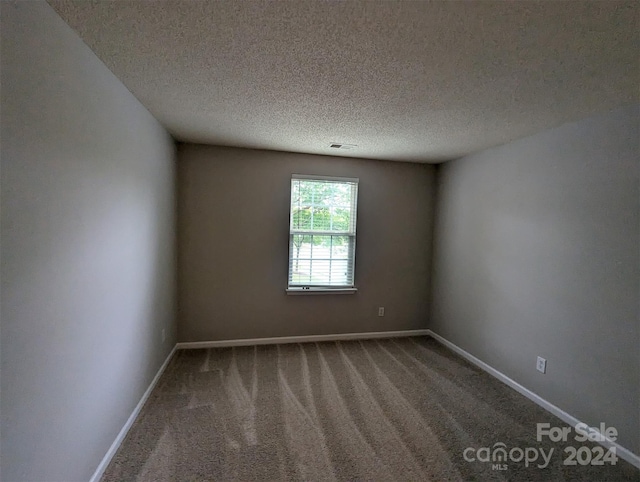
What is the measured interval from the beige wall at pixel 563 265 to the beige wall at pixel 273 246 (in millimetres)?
709

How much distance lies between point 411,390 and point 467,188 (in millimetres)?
2280

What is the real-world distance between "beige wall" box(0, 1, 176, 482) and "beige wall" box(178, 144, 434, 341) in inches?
43.7

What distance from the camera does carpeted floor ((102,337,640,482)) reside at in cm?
163

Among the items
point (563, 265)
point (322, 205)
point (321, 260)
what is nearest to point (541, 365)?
point (563, 265)

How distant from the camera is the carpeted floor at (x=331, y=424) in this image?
1.63 metres

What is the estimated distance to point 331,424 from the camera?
6.55 ft

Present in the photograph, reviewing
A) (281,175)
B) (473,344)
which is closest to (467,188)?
(473,344)

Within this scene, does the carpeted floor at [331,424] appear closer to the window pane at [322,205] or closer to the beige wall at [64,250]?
the beige wall at [64,250]

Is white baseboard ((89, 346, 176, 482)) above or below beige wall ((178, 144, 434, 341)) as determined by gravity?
below

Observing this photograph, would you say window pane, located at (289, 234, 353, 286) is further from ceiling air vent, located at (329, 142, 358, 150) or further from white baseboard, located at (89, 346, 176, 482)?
white baseboard, located at (89, 346, 176, 482)

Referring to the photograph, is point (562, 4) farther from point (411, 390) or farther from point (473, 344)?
point (473, 344)

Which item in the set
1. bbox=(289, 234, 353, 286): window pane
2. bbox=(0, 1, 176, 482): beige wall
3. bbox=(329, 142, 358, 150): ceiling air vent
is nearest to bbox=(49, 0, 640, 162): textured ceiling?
bbox=(0, 1, 176, 482): beige wall

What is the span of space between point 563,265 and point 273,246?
275 centimetres

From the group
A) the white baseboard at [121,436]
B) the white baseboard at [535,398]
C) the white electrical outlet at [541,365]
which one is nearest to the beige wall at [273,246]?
the white baseboard at [535,398]
